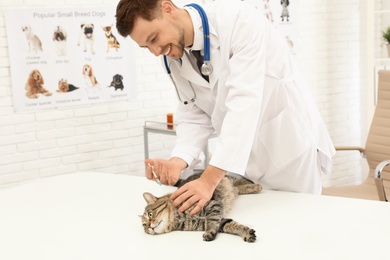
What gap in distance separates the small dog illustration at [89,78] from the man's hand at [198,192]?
84.0 inches

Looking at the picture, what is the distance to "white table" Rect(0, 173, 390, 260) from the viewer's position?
4.72 ft

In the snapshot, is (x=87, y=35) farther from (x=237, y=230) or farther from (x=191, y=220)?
(x=237, y=230)

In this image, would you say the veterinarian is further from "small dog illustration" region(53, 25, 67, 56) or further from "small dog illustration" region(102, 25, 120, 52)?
"small dog illustration" region(102, 25, 120, 52)

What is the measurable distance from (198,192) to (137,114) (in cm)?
232

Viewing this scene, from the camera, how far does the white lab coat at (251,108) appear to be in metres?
1.77

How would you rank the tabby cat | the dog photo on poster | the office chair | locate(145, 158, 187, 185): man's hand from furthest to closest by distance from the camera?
1. the dog photo on poster
2. the office chair
3. locate(145, 158, 187, 185): man's hand
4. the tabby cat

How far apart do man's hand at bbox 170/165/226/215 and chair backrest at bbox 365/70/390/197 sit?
182 cm

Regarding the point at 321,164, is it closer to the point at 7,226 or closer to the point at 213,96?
the point at 213,96

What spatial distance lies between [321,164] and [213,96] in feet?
1.65

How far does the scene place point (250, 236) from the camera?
1.49 meters

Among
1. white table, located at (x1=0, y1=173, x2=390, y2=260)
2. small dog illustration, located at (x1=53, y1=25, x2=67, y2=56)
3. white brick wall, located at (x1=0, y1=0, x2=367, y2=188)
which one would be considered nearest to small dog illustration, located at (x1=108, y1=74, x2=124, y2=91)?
white brick wall, located at (x1=0, y1=0, x2=367, y2=188)

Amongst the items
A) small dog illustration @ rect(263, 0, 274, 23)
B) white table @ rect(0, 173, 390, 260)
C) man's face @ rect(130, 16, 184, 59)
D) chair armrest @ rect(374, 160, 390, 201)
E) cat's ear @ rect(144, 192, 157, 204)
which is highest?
small dog illustration @ rect(263, 0, 274, 23)

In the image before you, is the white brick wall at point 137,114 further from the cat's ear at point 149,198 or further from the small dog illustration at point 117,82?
the cat's ear at point 149,198

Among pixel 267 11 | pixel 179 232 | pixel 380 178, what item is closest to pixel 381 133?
Answer: pixel 380 178
